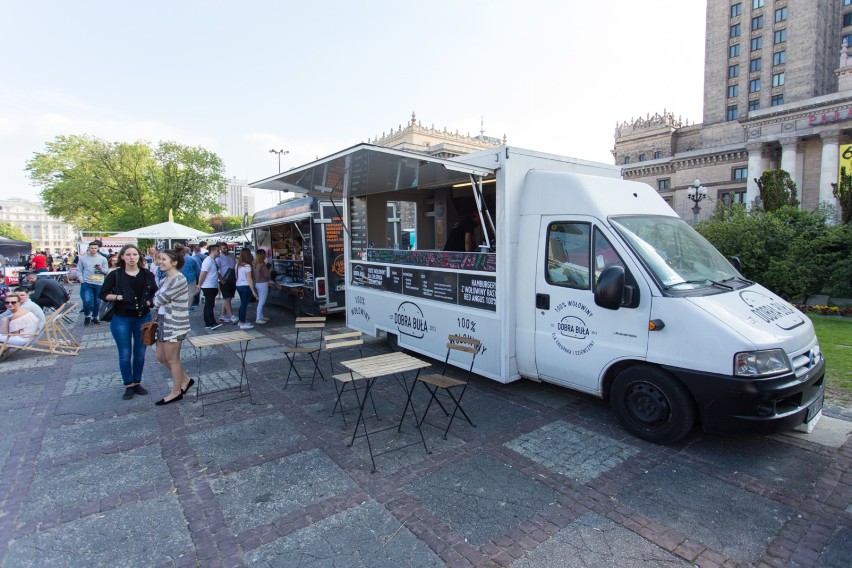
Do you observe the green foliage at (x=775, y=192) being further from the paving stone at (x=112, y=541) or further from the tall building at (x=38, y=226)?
the tall building at (x=38, y=226)

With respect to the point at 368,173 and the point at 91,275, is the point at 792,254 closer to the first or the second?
the point at 368,173

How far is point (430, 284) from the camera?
6.48 meters

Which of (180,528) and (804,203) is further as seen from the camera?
(804,203)

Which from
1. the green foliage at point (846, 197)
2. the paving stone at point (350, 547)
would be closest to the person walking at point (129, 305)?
the paving stone at point (350, 547)

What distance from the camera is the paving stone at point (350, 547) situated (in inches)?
107

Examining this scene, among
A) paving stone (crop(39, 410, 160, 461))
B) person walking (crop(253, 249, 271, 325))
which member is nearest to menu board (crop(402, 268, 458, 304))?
paving stone (crop(39, 410, 160, 461))

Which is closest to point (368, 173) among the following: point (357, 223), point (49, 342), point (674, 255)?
point (357, 223)

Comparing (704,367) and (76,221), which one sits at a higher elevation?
(76,221)

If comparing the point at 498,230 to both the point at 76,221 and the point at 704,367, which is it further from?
the point at 76,221

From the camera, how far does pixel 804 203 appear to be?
49.5m

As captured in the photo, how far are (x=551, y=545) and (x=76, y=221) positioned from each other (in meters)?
55.1

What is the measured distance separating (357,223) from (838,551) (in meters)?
7.65

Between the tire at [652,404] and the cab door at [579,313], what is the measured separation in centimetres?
19

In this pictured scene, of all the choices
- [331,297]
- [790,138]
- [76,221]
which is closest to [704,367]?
[331,297]
